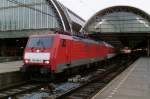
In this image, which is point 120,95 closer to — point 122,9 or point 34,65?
point 34,65

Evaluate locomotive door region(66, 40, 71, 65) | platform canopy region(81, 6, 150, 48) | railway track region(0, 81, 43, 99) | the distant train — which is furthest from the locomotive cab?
platform canopy region(81, 6, 150, 48)

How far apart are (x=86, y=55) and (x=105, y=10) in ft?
158

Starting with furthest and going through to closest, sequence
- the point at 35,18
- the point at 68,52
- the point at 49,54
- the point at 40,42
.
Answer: the point at 35,18
the point at 68,52
the point at 40,42
the point at 49,54

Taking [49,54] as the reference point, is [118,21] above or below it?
above

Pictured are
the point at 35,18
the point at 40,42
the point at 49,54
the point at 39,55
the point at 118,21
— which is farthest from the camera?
the point at 35,18

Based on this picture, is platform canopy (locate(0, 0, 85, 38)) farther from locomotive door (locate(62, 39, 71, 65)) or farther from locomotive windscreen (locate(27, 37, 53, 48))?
locomotive windscreen (locate(27, 37, 53, 48))

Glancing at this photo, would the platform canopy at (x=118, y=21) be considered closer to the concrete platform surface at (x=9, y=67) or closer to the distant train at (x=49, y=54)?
the concrete platform surface at (x=9, y=67)

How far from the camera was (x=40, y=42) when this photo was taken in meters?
22.2

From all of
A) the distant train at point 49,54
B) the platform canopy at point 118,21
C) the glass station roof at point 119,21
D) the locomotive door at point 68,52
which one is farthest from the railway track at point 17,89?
the glass station roof at point 119,21

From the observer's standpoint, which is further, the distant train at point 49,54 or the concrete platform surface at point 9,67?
the concrete platform surface at point 9,67

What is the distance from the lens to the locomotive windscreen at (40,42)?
71.8 ft

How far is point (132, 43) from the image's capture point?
9919cm

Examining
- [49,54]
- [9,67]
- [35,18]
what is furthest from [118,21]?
[49,54]

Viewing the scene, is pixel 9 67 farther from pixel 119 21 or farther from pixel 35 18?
pixel 119 21
